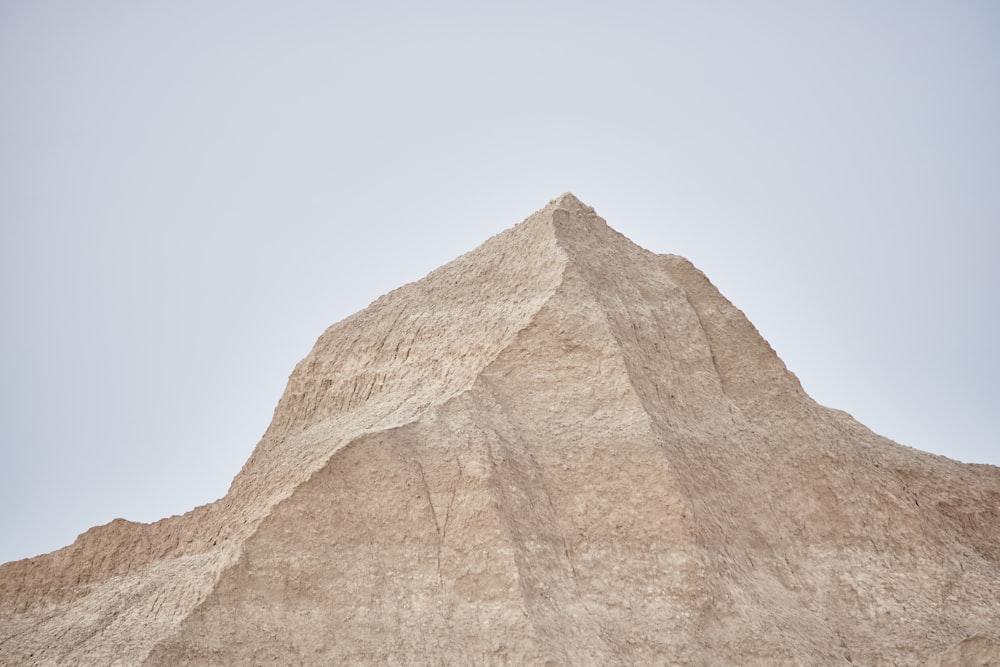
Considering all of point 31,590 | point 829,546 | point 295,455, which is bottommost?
point 829,546

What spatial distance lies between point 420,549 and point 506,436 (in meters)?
4.18

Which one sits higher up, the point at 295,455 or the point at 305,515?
the point at 295,455

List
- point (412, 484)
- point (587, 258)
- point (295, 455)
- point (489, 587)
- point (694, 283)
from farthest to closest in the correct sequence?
point (694, 283)
point (587, 258)
point (295, 455)
point (412, 484)
point (489, 587)

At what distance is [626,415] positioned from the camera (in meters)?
32.6

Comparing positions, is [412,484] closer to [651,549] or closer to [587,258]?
[651,549]

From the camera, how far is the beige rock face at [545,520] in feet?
92.9

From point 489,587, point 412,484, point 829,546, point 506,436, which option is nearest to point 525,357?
point 506,436

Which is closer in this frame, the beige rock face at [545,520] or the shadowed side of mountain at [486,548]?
the shadowed side of mountain at [486,548]

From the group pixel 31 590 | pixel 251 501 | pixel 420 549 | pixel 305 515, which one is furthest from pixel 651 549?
pixel 31 590

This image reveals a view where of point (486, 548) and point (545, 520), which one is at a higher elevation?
point (545, 520)

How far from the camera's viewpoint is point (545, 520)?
30.5 metres

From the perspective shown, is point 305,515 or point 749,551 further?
point 749,551

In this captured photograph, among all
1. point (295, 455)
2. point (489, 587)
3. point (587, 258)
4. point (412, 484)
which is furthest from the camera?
point (587, 258)

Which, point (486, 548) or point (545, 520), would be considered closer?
point (486, 548)
